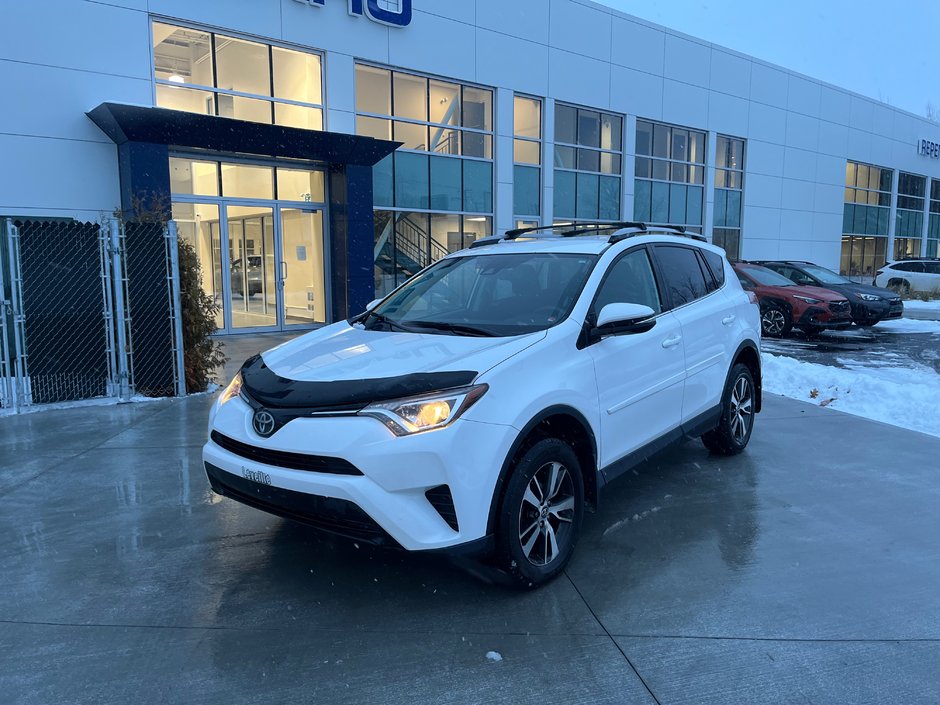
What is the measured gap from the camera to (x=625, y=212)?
20.4m

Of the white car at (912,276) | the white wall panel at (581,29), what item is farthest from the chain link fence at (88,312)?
the white car at (912,276)

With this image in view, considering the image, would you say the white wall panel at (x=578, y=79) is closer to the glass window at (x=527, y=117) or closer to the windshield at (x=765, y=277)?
the glass window at (x=527, y=117)

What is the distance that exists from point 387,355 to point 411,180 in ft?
42.3

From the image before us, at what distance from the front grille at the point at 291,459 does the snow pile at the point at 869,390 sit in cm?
601

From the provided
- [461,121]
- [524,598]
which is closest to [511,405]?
[524,598]

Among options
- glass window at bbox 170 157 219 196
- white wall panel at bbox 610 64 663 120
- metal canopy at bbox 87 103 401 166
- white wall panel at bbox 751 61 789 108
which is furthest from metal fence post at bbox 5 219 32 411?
white wall panel at bbox 751 61 789 108

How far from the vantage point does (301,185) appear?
1434 cm

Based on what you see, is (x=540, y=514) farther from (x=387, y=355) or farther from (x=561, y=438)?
(x=387, y=355)

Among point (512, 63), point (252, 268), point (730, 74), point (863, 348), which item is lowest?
point (863, 348)

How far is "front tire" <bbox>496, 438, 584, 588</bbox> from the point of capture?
319 cm

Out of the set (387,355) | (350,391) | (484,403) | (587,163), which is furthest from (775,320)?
(350,391)

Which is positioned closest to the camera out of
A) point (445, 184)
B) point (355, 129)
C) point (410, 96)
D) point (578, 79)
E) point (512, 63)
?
point (355, 129)

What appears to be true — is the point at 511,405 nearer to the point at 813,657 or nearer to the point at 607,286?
the point at 607,286

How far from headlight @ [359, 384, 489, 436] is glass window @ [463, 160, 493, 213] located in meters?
14.3
